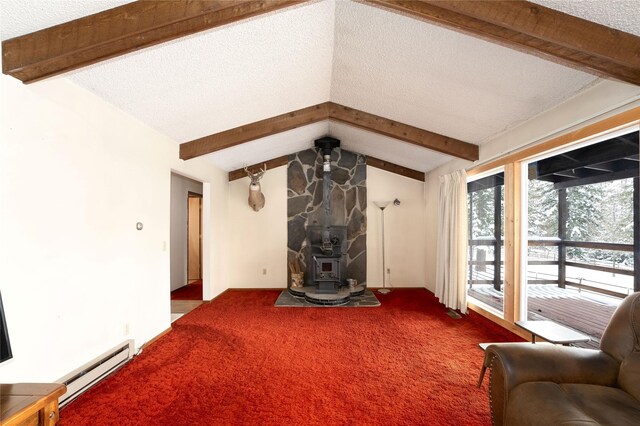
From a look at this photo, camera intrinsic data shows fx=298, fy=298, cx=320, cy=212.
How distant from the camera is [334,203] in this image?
577 cm

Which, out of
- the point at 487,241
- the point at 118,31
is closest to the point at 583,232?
the point at 487,241

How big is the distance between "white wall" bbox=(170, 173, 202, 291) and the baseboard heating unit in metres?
2.99

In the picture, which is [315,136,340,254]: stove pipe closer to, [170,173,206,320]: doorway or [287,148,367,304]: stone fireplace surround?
[287,148,367,304]: stone fireplace surround

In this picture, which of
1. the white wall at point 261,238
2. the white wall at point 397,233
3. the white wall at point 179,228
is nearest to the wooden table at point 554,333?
the white wall at point 397,233

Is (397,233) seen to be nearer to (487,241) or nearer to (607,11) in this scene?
(487,241)

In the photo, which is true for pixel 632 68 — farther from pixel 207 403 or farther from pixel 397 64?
pixel 207 403

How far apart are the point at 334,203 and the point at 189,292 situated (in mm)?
3160

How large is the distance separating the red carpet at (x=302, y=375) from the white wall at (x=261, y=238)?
5.69 ft

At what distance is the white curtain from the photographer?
4.10 meters

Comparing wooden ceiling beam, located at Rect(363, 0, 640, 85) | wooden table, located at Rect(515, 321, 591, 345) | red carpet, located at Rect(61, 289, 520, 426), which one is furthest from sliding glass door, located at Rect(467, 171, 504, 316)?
wooden ceiling beam, located at Rect(363, 0, 640, 85)

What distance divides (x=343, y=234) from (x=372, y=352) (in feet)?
9.27

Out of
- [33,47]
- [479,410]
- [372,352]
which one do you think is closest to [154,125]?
[33,47]

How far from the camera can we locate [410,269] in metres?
5.80

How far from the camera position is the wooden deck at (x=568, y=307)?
10.6ft
